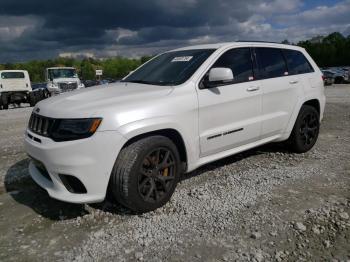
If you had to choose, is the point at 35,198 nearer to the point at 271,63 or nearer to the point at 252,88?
the point at 252,88

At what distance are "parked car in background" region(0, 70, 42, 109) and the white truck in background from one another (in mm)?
1420

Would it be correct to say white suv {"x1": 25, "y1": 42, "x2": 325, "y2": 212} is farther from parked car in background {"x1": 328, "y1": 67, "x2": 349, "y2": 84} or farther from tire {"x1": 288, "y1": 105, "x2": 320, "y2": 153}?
parked car in background {"x1": 328, "y1": 67, "x2": 349, "y2": 84}

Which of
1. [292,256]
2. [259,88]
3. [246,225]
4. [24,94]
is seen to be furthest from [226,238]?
[24,94]

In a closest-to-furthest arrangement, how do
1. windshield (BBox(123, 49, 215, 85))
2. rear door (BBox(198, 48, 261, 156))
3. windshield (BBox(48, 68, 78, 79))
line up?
rear door (BBox(198, 48, 261, 156))
windshield (BBox(123, 49, 215, 85))
windshield (BBox(48, 68, 78, 79))

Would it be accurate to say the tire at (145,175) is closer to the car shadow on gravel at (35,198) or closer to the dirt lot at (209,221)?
the dirt lot at (209,221)

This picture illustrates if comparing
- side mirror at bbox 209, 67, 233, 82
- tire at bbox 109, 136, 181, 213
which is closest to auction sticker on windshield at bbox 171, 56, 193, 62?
side mirror at bbox 209, 67, 233, 82

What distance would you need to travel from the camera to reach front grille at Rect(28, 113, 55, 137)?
340cm

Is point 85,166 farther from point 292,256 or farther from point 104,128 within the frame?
point 292,256

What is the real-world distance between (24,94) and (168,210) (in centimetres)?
1757

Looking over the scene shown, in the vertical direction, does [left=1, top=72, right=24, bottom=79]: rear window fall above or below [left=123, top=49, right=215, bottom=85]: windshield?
below

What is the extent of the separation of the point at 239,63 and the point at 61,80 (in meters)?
18.0

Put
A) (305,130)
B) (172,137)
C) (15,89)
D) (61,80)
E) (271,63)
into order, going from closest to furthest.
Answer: (172,137) → (271,63) → (305,130) → (15,89) → (61,80)

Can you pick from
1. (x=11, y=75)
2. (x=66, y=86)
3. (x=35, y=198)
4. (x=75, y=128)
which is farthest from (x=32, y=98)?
(x=75, y=128)

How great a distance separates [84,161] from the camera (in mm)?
3182
